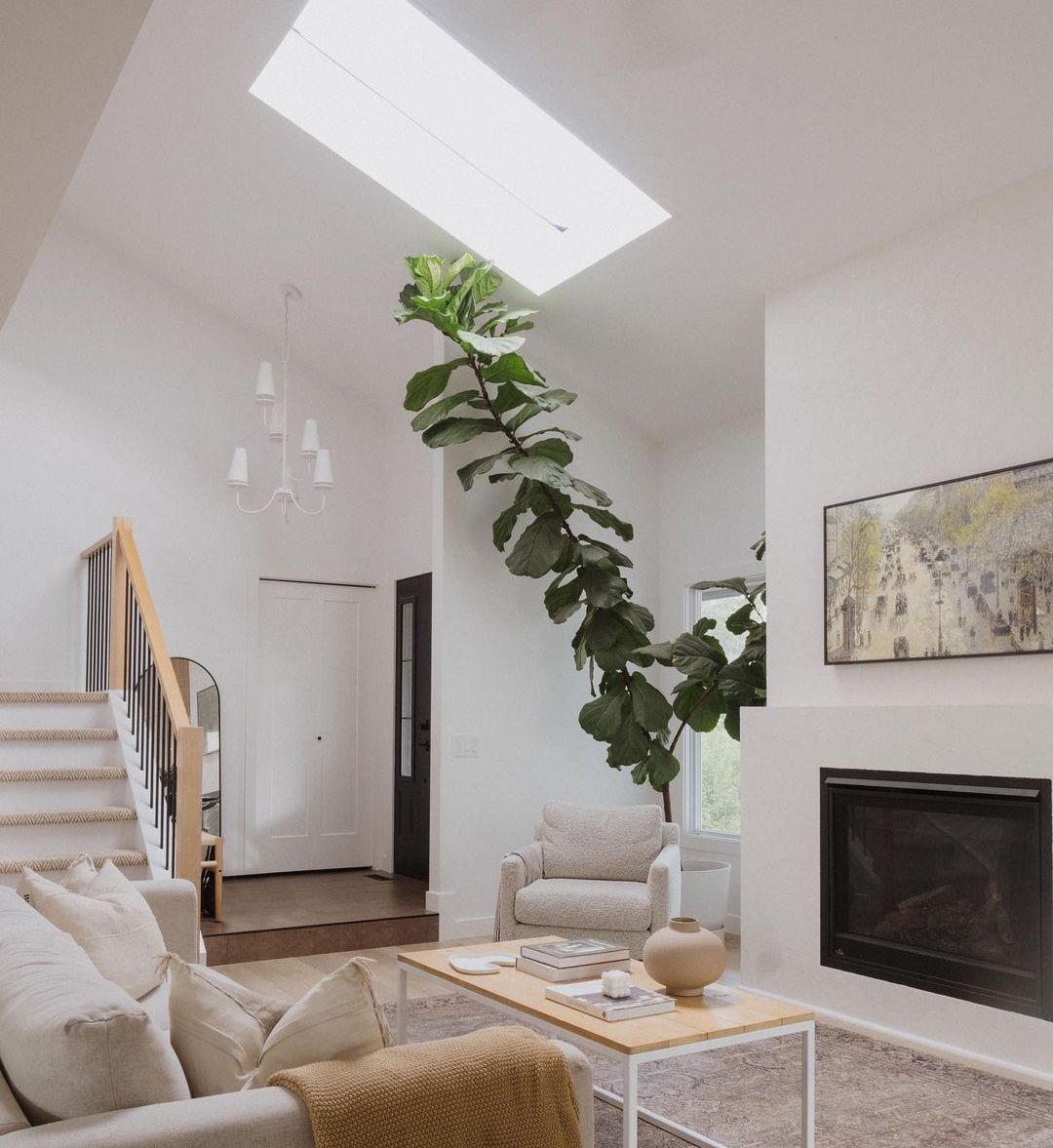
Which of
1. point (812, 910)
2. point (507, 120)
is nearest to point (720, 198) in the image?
point (507, 120)

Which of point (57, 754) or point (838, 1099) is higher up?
point (57, 754)

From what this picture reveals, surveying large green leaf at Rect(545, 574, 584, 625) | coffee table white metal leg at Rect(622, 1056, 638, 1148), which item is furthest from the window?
coffee table white metal leg at Rect(622, 1056, 638, 1148)

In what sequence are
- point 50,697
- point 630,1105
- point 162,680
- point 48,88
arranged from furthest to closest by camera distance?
point 50,697 → point 162,680 → point 630,1105 → point 48,88

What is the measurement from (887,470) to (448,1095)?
132 inches

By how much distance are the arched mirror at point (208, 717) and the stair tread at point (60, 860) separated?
2.15m

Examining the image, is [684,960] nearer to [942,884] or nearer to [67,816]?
[942,884]

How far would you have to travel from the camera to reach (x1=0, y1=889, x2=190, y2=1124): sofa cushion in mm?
1602

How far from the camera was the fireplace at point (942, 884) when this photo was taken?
12.2 feet

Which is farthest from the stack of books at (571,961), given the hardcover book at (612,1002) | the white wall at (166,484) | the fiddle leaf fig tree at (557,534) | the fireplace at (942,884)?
the white wall at (166,484)

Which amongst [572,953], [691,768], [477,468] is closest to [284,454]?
[477,468]

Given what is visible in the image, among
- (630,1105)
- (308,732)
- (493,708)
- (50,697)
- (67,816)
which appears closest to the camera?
(630,1105)

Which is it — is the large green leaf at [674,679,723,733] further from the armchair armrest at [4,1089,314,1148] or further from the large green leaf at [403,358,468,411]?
the armchair armrest at [4,1089,314,1148]

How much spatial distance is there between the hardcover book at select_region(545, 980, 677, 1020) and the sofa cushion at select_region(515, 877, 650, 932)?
1.68m

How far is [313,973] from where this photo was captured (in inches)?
197
